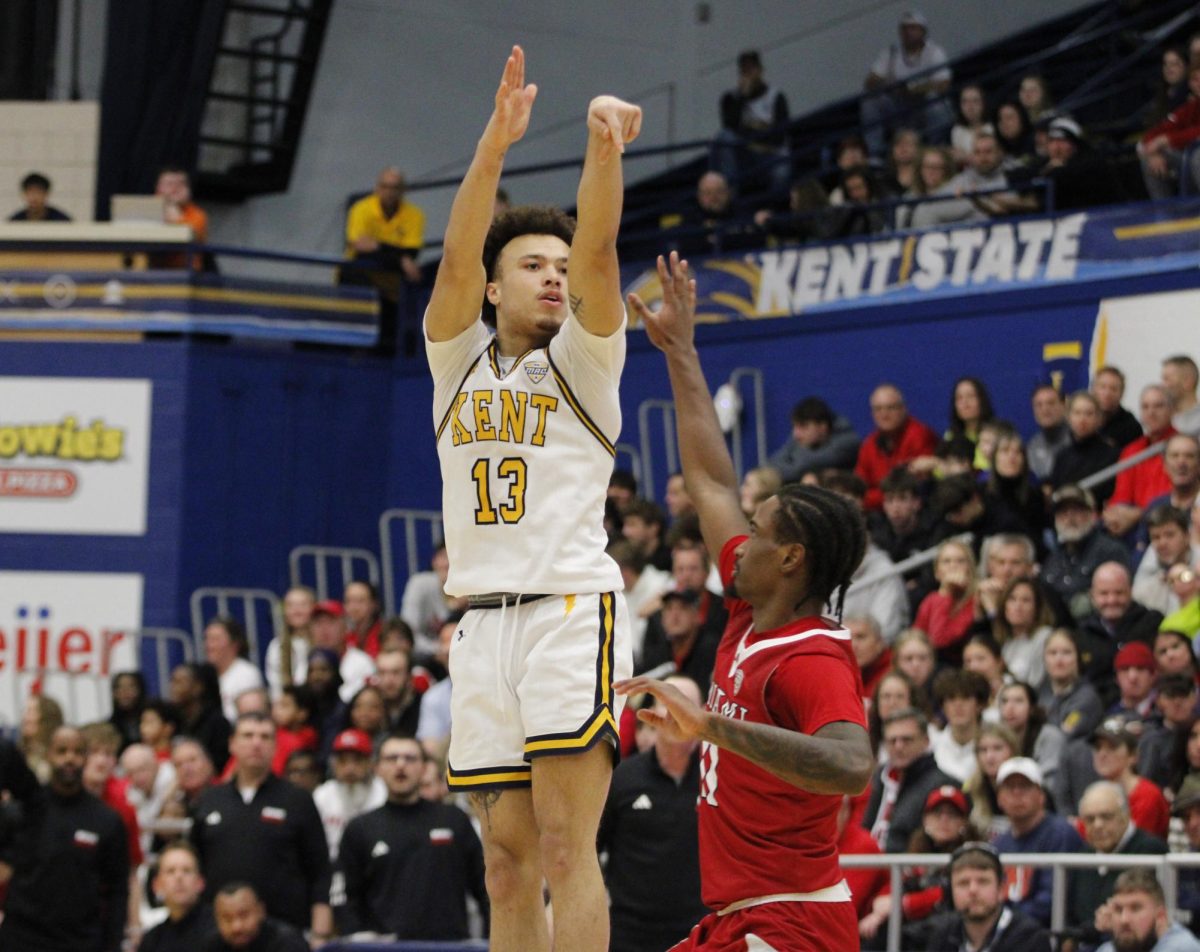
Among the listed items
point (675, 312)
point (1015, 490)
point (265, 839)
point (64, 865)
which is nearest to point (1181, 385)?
point (1015, 490)

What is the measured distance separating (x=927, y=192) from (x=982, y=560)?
437 centimetres

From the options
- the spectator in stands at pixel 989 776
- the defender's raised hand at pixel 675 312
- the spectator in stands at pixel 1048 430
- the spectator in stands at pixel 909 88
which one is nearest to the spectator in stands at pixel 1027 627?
the spectator in stands at pixel 989 776

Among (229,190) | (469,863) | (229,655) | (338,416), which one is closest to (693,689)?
(469,863)

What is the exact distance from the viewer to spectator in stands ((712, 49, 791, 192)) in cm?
1909

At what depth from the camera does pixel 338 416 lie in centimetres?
1953

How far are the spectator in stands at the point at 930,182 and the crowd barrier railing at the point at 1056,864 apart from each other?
24.0 ft

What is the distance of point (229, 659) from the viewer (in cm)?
1570

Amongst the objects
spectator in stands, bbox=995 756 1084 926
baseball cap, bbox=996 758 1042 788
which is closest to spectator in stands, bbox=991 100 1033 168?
baseball cap, bbox=996 758 1042 788

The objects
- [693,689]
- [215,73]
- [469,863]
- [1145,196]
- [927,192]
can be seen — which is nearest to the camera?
[693,689]

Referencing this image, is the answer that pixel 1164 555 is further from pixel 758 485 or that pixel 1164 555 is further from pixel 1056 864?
pixel 1056 864

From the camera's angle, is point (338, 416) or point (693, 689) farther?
point (338, 416)

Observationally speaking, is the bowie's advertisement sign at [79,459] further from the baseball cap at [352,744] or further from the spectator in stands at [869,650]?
the spectator in stands at [869,650]

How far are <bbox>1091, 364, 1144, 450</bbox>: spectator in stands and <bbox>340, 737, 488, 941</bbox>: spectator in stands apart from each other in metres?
5.04

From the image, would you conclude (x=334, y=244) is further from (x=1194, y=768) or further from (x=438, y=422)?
(x=438, y=422)
